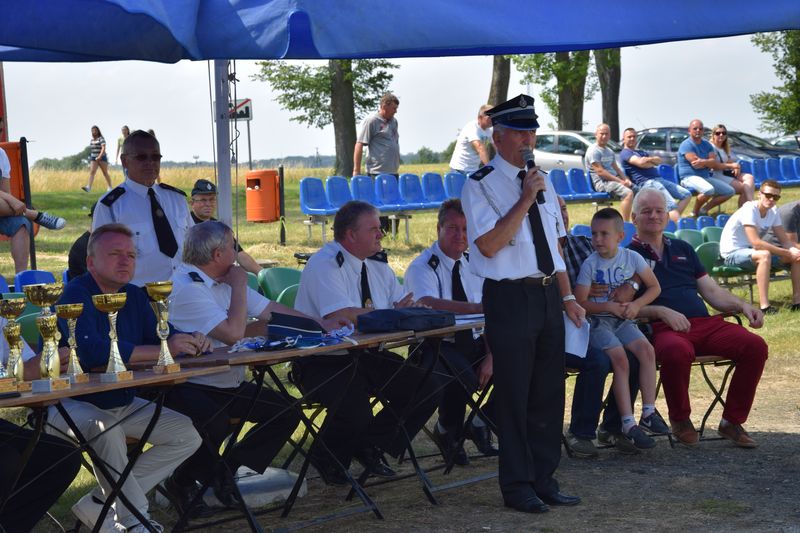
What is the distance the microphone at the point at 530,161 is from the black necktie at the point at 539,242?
0.19 ft

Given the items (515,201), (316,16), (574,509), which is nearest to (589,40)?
(515,201)

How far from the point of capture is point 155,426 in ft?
15.9

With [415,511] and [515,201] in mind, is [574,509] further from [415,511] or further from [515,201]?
[515,201]

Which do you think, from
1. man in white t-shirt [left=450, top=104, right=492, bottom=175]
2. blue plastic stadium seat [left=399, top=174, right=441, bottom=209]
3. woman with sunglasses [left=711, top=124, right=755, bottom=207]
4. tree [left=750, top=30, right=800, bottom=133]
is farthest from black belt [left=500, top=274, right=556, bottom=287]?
tree [left=750, top=30, right=800, bottom=133]

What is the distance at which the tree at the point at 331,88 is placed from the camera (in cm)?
2916

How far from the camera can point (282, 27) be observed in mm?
4805

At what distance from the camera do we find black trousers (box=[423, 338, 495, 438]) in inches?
247

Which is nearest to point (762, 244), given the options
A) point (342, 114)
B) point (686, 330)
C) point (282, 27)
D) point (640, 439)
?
point (686, 330)

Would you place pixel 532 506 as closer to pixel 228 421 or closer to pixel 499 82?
pixel 228 421

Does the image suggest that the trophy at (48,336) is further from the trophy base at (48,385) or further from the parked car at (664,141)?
the parked car at (664,141)

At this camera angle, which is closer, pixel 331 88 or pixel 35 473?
pixel 35 473

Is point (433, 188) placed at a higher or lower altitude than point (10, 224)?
higher

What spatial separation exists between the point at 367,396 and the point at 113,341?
1.70 meters

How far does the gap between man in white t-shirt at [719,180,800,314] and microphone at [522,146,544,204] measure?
637 centimetres
